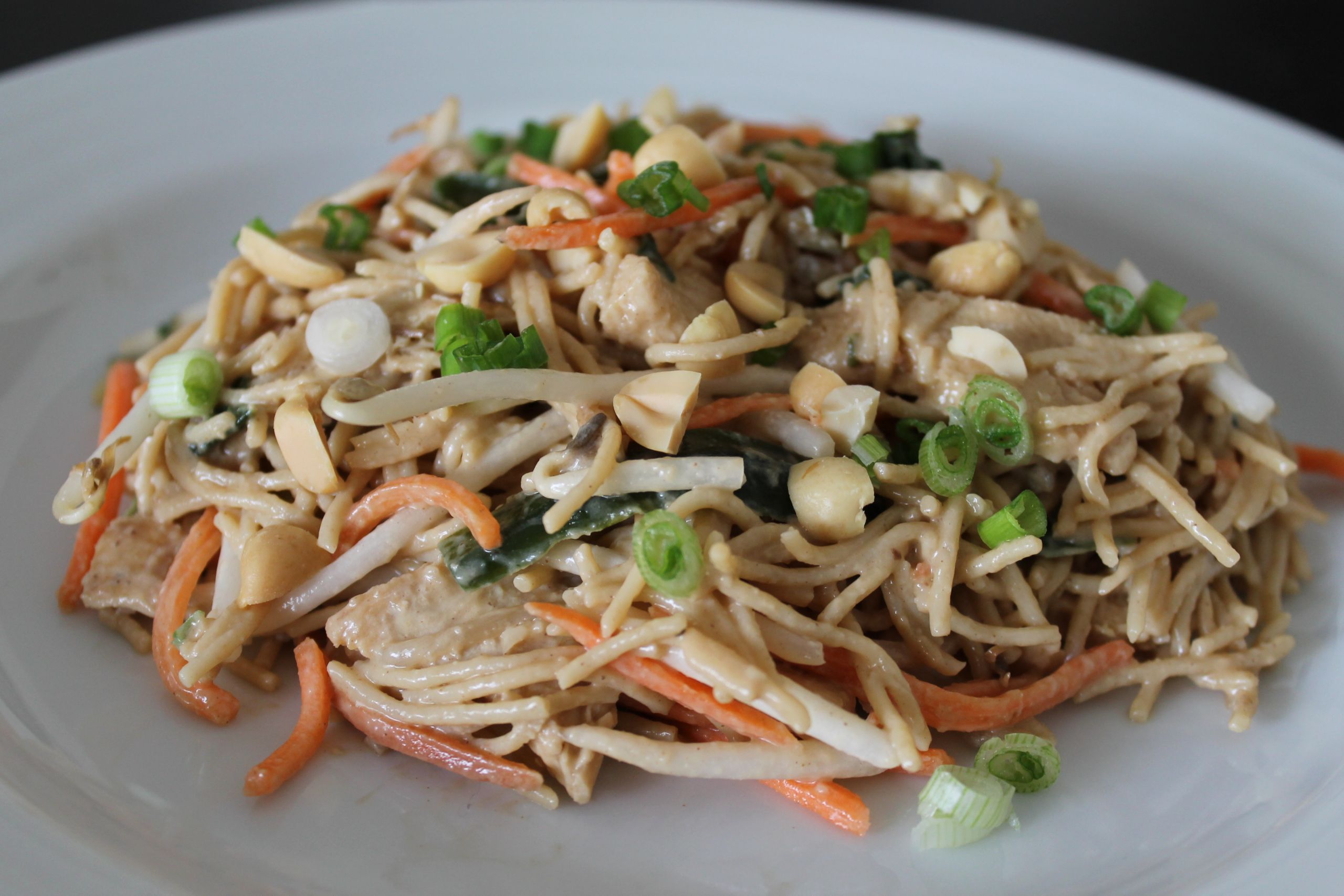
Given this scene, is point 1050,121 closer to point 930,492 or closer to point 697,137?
point 697,137

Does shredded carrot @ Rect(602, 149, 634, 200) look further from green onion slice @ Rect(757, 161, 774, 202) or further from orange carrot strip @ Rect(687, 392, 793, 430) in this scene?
orange carrot strip @ Rect(687, 392, 793, 430)

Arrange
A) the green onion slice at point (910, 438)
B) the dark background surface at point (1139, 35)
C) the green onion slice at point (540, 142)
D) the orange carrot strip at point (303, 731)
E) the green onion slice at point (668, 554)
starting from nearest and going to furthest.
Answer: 1. the green onion slice at point (668, 554)
2. the orange carrot strip at point (303, 731)
3. the green onion slice at point (910, 438)
4. the green onion slice at point (540, 142)
5. the dark background surface at point (1139, 35)

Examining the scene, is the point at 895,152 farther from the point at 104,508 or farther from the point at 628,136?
the point at 104,508

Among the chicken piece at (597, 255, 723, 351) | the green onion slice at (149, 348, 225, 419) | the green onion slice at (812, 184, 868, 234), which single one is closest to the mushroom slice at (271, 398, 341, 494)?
the green onion slice at (149, 348, 225, 419)

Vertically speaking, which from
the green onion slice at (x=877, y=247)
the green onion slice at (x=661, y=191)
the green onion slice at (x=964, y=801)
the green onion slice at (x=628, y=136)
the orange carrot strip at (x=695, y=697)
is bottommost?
the green onion slice at (x=964, y=801)

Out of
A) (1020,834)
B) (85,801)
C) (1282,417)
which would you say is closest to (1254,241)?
(1282,417)

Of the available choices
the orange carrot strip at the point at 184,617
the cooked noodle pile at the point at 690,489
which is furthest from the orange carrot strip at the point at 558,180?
the orange carrot strip at the point at 184,617

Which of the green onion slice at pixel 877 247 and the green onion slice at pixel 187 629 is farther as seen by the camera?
the green onion slice at pixel 877 247

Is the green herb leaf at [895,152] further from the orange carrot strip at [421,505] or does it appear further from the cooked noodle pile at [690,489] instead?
the orange carrot strip at [421,505]
